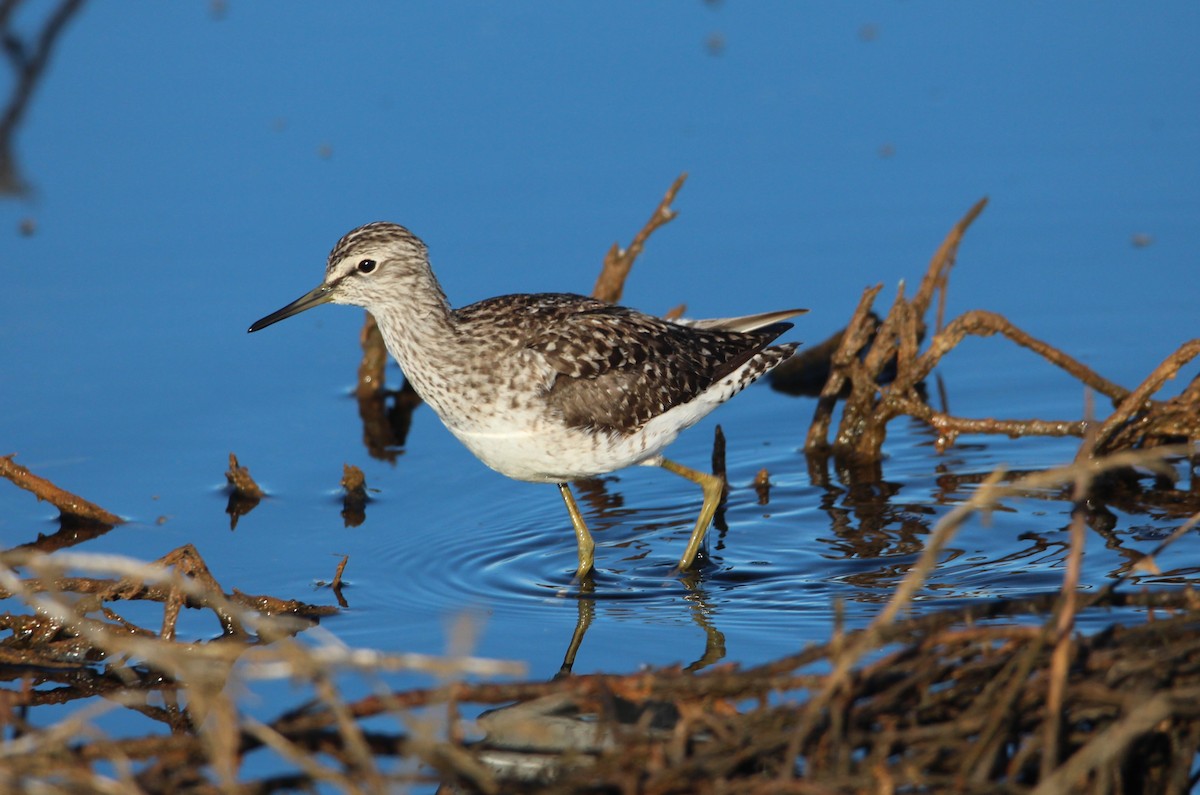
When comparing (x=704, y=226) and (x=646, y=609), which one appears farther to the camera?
(x=704, y=226)

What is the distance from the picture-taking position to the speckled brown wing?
8.16 meters

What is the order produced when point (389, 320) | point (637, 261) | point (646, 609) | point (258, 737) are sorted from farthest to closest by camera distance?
point (637, 261) < point (389, 320) < point (646, 609) < point (258, 737)

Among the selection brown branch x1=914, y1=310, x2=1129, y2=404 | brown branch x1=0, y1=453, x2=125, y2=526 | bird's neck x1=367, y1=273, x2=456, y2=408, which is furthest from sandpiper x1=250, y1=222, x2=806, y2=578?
brown branch x1=0, y1=453, x2=125, y2=526

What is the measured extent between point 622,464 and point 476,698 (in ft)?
11.2

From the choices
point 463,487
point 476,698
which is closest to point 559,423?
point 463,487

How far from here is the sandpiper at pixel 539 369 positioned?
799 cm

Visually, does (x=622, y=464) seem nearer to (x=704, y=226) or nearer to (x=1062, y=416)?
(x=1062, y=416)

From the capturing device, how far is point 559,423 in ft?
26.2

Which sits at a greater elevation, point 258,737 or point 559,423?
point 559,423

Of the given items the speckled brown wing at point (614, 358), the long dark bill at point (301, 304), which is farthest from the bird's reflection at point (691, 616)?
the long dark bill at point (301, 304)

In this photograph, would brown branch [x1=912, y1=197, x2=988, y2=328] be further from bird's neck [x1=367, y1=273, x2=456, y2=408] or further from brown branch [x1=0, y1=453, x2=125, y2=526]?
brown branch [x1=0, y1=453, x2=125, y2=526]

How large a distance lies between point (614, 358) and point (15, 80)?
6.86m

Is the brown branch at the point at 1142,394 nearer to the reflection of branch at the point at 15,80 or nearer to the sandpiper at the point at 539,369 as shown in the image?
the sandpiper at the point at 539,369

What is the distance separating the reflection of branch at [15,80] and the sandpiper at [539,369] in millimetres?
5080
